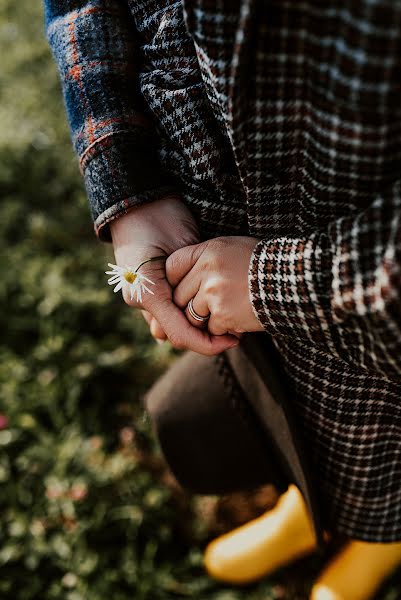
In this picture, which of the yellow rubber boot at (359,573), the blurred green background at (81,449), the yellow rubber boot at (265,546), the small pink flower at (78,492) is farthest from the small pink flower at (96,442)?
the yellow rubber boot at (359,573)

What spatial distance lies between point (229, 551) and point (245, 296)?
1209mm

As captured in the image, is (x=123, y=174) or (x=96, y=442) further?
(x=96, y=442)

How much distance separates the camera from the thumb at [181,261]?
3.22 feet

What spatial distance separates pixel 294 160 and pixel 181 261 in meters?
0.30

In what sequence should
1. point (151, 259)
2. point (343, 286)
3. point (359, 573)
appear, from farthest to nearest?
point (359, 573)
point (151, 259)
point (343, 286)

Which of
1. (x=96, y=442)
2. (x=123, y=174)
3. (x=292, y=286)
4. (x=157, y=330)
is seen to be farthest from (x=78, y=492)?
(x=292, y=286)

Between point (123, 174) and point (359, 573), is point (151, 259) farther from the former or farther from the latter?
point (359, 573)

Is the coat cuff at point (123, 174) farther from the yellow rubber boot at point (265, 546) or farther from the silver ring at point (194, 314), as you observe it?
the yellow rubber boot at point (265, 546)

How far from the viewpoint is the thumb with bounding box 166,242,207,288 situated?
98 centimetres

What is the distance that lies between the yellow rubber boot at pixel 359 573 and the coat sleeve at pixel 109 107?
1.31m

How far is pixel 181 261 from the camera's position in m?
1.00

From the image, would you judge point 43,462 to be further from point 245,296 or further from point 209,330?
point 245,296

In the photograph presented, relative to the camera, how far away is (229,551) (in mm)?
A: 1749

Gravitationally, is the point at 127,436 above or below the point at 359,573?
above
